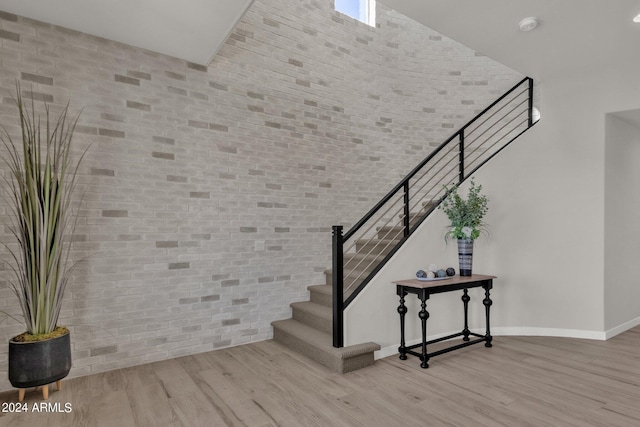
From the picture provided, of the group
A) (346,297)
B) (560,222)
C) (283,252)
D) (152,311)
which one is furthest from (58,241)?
(560,222)

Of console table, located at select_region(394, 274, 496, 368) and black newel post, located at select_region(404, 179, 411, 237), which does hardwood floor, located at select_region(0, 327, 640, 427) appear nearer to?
console table, located at select_region(394, 274, 496, 368)

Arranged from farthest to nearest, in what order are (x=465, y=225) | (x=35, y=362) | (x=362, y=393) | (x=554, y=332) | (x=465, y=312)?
(x=554, y=332) → (x=465, y=312) → (x=465, y=225) → (x=362, y=393) → (x=35, y=362)

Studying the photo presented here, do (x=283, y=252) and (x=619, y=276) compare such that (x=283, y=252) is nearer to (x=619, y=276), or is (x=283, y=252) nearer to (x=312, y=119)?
(x=312, y=119)

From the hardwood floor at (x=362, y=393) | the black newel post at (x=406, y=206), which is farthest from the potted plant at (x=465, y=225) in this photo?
the hardwood floor at (x=362, y=393)

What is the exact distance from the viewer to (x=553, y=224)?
4.31 meters

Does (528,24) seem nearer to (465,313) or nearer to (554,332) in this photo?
(465,313)

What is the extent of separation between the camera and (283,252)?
171 inches

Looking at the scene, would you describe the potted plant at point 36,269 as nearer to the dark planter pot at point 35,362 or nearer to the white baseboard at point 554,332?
the dark planter pot at point 35,362

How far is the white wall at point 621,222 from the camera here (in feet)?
13.7

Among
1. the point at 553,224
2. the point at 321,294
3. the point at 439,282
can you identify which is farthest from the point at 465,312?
the point at 321,294

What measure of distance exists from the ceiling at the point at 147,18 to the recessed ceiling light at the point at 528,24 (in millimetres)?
2382

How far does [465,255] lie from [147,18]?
3690mm

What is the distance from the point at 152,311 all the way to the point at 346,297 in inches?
74.4

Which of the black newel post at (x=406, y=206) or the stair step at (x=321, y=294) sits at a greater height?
the black newel post at (x=406, y=206)
